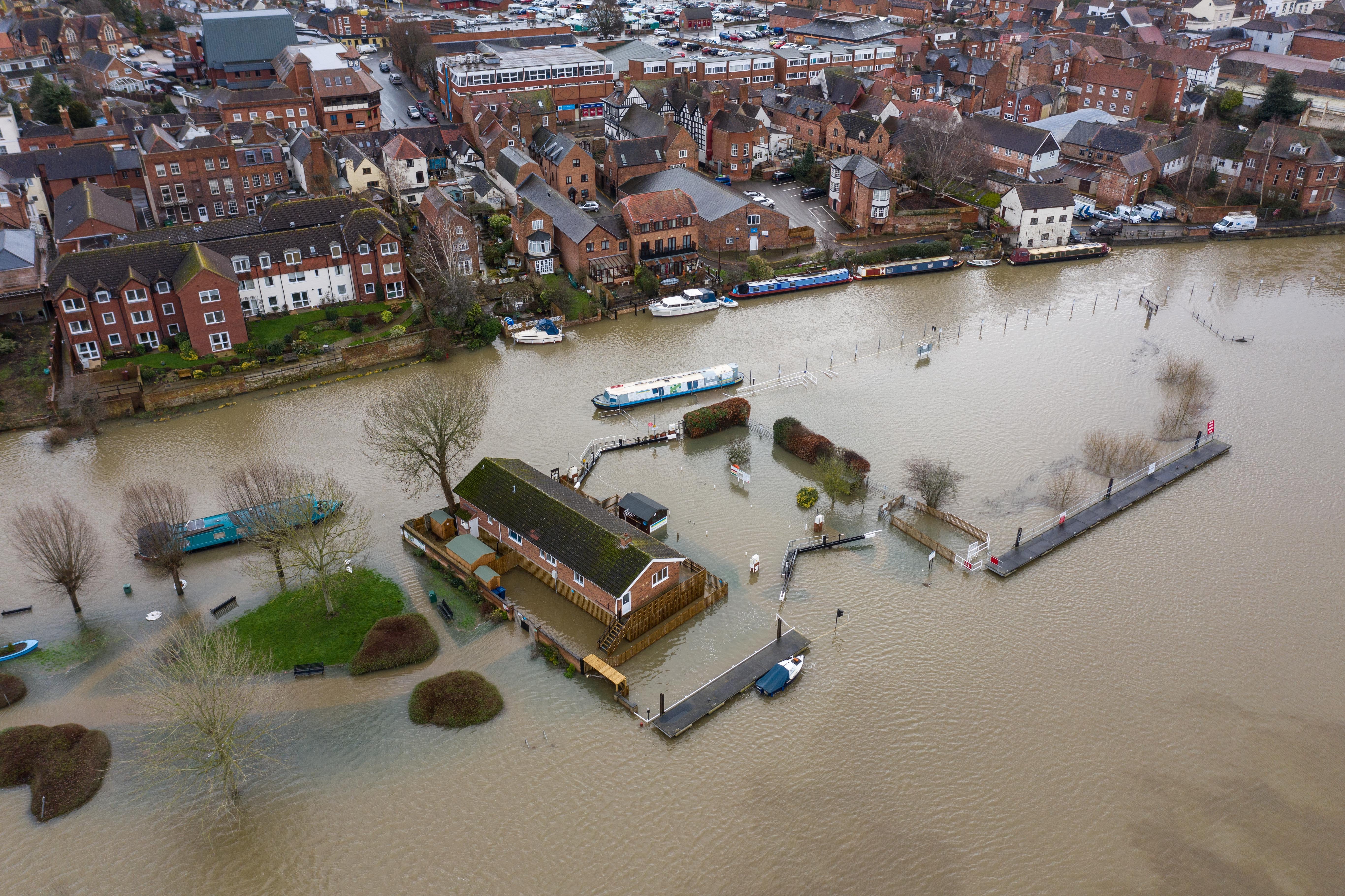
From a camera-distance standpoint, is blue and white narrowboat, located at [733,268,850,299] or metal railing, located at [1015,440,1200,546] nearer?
metal railing, located at [1015,440,1200,546]

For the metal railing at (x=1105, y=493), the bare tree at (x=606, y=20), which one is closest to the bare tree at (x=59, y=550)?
the metal railing at (x=1105, y=493)

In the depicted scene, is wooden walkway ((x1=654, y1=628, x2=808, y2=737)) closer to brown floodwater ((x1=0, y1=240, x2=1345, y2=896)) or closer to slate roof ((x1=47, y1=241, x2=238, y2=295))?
brown floodwater ((x1=0, y1=240, x2=1345, y2=896))

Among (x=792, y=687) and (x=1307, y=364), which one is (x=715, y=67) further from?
(x=792, y=687)

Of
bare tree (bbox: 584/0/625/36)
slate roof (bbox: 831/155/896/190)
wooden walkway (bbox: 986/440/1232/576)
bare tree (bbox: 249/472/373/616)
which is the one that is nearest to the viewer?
bare tree (bbox: 249/472/373/616)

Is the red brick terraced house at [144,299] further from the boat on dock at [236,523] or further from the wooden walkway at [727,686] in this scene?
the wooden walkway at [727,686]

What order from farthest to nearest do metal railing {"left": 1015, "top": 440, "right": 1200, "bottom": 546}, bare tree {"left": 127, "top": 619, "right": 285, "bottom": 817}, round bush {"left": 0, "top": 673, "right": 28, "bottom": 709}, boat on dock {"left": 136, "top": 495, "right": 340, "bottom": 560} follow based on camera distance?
metal railing {"left": 1015, "top": 440, "right": 1200, "bottom": 546}
boat on dock {"left": 136, "top": 495, "right": 340, "bottom": 560}
round bush {"left": 0, "top": 673, "right": 28, "bottom": 709}
bare tree {"left": 127, "top": 619, "right": 285, "bottom": 817}

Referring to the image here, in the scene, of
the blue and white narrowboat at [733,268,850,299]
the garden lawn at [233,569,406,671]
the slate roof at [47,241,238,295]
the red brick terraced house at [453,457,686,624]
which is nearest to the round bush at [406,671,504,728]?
the garden lawn at [233,569,406,671]

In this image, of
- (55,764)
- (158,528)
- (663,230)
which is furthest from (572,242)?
(55,764)
